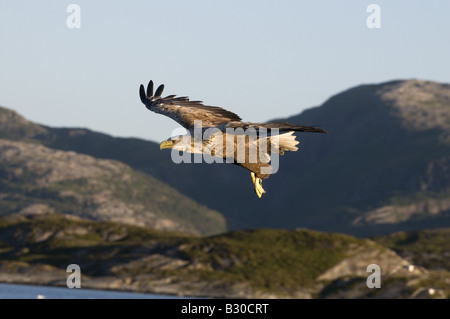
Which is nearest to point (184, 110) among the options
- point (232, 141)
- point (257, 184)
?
point (232, 141)

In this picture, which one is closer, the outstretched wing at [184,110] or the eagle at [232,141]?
the eagle at [232,141]

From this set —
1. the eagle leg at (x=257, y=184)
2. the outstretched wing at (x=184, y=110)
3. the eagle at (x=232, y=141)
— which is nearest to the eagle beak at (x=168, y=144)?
the eagle at (x=232, y=141)

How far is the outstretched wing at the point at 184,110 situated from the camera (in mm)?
36781

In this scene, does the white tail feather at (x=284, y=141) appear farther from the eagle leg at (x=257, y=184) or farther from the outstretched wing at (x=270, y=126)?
the outstretched wing at (x=270, y=126)

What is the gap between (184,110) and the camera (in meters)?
39.6

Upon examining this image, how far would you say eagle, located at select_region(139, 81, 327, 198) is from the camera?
1337 inches

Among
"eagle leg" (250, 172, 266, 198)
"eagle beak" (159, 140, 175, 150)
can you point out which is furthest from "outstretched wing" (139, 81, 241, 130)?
"eagle leg" (250, 172, 266, 198)

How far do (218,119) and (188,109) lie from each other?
3294 millimetres

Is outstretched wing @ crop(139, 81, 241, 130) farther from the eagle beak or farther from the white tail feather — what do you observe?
the white tail feather

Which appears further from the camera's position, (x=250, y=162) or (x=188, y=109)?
(x=188, y=109)
